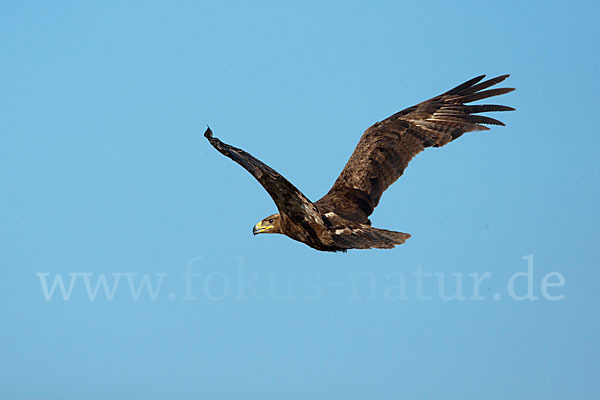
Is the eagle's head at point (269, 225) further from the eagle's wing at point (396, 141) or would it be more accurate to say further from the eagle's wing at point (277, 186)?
the eagle's wing at point (396, 141)

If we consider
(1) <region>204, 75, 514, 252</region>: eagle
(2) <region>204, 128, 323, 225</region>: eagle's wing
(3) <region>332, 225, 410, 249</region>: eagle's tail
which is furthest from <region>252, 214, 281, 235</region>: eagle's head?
(3) <region>332, 225, 410, 249</region>: eagle's tail

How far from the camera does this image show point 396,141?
48.0 feet

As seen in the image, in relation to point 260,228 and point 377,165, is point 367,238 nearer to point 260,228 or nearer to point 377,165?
point 260,228

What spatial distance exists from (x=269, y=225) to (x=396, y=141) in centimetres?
310

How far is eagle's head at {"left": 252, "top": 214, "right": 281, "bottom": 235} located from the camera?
12.8 m

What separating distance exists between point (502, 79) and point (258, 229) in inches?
211

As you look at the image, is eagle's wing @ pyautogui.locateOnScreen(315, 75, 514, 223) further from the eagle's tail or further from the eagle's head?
the eagle's tail

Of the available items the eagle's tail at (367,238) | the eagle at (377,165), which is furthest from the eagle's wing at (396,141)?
the eagle's tail at (367,238)

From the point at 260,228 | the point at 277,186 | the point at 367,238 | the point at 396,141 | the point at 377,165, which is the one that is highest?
the point at 396,141

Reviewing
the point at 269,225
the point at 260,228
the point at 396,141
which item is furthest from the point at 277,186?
the point at 396,141

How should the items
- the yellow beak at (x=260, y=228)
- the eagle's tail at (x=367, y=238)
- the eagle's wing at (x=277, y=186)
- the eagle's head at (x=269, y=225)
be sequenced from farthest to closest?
1. the yellow beak at (x=260, y=228)
2. the eagle's head at (x=269, y=225)
3. the eagle's tail at (x=367, y=238)
4. the eagle's wing at (x=277, y=186)

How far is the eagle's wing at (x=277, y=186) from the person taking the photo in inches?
401

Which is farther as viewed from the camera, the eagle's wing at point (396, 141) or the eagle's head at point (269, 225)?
the eagle's wing at point (396, 141)

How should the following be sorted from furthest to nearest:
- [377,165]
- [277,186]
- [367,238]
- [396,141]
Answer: [396,141] < [377,165] < [367,238] < [277,186]
